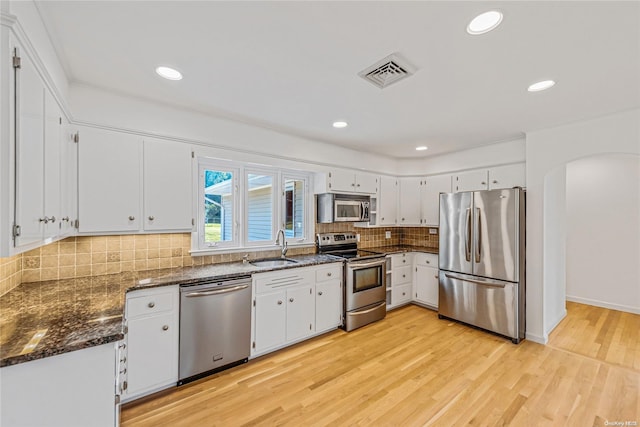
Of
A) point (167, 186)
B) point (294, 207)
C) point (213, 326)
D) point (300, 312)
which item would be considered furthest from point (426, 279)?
point (167, 186)

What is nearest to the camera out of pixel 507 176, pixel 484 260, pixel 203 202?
pixel 203 202

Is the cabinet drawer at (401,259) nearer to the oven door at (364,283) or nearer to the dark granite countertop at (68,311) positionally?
the oven door at (364,283)

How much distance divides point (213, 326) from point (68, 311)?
3.69 ft

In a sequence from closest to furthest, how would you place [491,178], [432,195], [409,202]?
[491,178] → [432,195] → [409,202]

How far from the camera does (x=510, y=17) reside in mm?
1408

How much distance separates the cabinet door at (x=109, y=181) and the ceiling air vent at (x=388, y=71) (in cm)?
210

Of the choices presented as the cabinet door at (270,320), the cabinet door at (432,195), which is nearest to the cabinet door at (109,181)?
the cabinet door at (270,320)

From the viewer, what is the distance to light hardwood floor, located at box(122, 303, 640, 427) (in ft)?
6.62

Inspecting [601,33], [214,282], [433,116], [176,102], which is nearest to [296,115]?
[176,102]

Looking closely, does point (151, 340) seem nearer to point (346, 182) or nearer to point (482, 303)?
point (346, 182)

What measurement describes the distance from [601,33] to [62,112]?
11.5 ft

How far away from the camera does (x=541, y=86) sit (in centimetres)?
216

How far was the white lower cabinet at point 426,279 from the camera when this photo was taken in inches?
167

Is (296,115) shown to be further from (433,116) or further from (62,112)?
(62,112)
